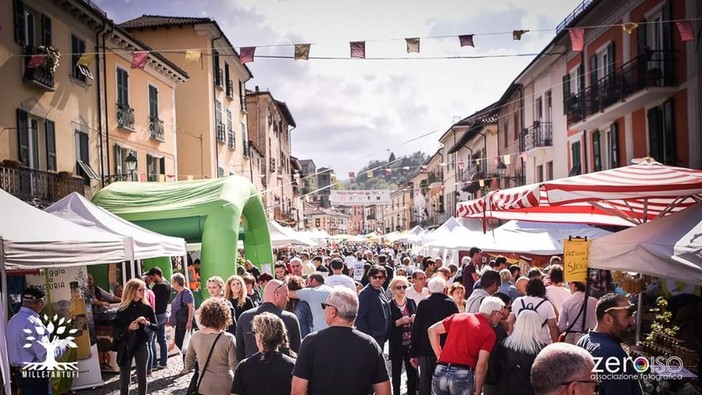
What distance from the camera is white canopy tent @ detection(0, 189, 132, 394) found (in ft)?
24.2

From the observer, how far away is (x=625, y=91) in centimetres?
1911

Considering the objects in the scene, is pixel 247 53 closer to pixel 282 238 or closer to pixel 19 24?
pixel 19 24

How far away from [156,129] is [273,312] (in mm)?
19735

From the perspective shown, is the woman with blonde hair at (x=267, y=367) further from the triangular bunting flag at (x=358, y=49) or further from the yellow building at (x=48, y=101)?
the yellow building at (x=48, y=101)

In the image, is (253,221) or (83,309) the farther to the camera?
(253,221)

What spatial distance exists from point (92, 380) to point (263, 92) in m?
36.8

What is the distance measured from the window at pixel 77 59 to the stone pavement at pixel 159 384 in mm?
10617

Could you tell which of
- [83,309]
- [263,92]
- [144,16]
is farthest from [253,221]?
[263,92]

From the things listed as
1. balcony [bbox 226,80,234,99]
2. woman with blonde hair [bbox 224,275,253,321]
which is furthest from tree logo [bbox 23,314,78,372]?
balcony [bbox 226,80,234,99]

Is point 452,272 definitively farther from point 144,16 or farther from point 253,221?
point 144,16

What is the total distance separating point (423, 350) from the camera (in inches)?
314

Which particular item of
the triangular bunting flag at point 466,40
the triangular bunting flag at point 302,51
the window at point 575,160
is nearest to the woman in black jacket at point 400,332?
the triangular bunting flag at point 466,40

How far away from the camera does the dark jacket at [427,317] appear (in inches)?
308

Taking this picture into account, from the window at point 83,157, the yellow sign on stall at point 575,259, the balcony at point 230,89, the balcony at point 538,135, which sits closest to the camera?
the yellow sign on stall at point 575,259
